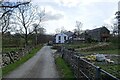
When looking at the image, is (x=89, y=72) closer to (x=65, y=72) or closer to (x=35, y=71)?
(x=65, y=72)

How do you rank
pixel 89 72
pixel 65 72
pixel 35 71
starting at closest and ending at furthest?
pixel 89 72
pixel 65 72
pixel 35 71

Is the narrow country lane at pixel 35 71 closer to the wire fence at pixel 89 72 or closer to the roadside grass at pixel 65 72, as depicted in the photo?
the roadside grass at pixel 65 72

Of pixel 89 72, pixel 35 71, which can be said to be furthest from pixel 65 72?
pixel 89 72

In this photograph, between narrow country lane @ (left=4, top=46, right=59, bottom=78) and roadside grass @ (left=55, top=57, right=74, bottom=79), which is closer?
roadside grass @ (left=55, top=57, right=74, bottom=79)

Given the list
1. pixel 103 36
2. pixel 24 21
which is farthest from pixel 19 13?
pixel 103 36

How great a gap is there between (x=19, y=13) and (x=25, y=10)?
252 cm

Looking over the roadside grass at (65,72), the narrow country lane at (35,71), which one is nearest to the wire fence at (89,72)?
the roadside grass at (65,72)

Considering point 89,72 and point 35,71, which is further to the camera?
point 35,71

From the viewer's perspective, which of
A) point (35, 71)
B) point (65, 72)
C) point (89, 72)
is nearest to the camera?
point (89, 72)

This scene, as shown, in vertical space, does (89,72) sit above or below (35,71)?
above

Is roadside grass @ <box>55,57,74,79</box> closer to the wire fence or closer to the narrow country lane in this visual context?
the narrow country lane

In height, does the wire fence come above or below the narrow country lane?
above

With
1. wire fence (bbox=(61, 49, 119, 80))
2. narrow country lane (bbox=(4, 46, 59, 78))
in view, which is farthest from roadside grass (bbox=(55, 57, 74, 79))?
wire fence (bbox=(61, 49, 119, 80))

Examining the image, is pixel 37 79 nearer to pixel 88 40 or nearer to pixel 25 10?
pixel 25 10
